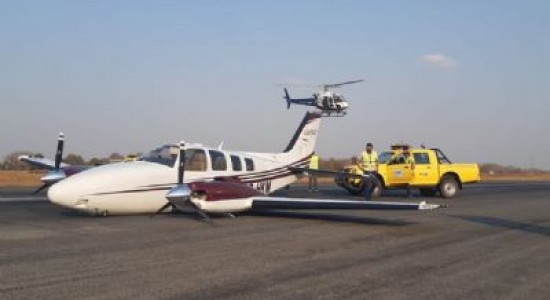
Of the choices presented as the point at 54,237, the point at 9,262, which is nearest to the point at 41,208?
the point at 54,237

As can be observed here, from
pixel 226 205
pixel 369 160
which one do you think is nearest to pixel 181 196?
pixel 226 205

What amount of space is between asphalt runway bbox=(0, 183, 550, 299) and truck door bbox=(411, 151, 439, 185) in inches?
417

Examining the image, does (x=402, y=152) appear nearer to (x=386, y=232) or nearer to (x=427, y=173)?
(x=427, y=173)

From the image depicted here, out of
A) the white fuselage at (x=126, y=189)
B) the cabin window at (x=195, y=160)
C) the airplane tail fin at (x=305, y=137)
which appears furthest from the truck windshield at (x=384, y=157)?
the cabin window at (x=195, y=160)

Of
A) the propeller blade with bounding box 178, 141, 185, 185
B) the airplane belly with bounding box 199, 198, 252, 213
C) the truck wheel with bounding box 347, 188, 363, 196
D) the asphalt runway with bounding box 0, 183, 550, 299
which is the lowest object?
the asphalt runway with bounding box 0, 183, 550, 299

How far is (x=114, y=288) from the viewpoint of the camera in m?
6.56

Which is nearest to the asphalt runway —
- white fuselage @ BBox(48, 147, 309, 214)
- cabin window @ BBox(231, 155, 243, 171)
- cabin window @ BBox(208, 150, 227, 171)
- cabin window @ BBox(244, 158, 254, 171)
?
white fuselage @ BBox(48, 147, 309, 214)

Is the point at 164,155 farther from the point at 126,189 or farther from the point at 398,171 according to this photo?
the point at 398,171

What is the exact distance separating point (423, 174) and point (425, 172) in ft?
0.41

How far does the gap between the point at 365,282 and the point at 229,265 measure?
201cm

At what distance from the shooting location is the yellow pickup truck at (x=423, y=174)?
1000 inches

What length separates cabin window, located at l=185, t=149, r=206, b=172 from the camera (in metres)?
15.5

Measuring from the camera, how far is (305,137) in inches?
901

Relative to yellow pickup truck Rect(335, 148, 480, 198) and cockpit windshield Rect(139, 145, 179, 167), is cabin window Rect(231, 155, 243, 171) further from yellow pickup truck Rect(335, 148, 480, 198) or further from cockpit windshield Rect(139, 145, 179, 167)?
yellow pickup truck Rect(335, 148, 480, 198)
